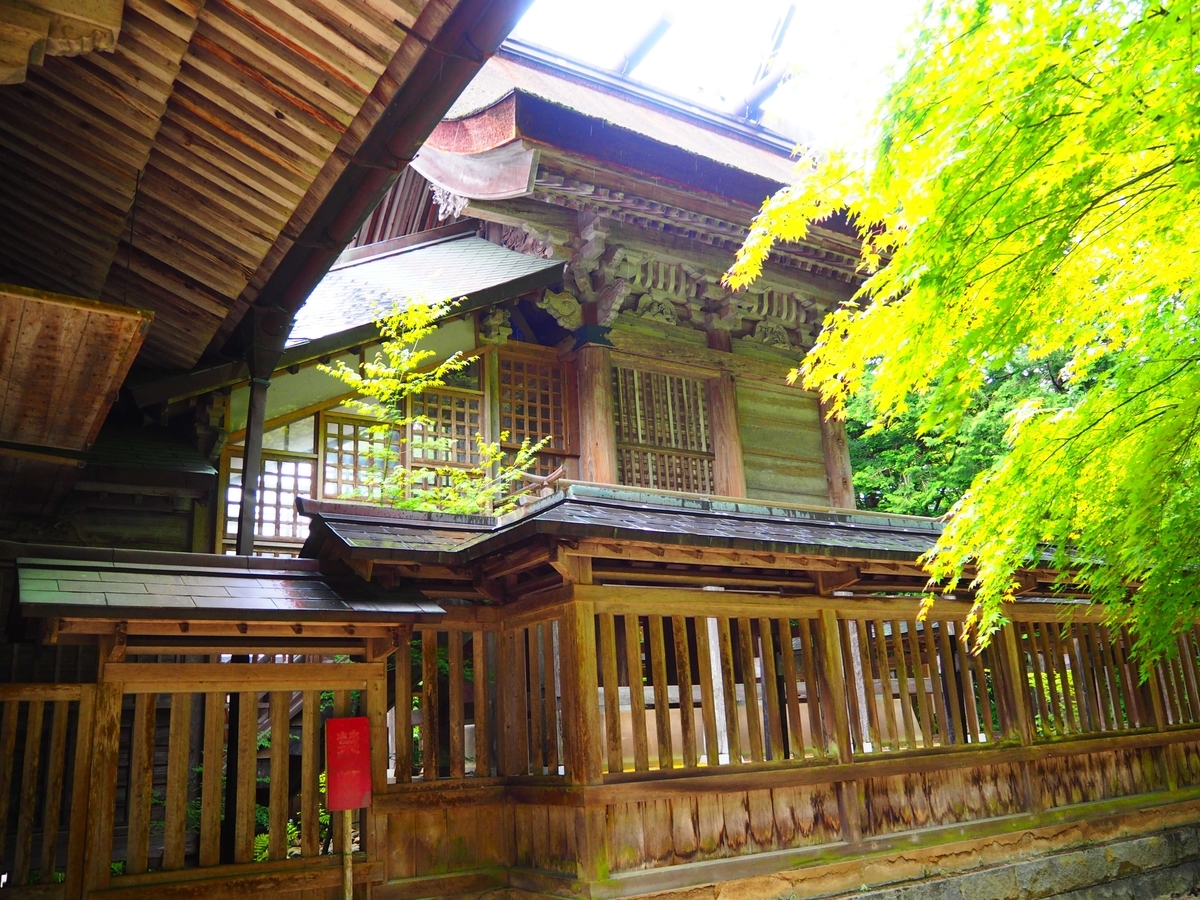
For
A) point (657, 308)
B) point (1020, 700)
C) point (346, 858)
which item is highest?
point (657, 308)

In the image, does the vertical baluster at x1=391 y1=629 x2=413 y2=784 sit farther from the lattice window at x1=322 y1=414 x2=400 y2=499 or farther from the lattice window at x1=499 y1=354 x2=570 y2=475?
the lattice window at x1=499 y1=354 x2=570 y2=475

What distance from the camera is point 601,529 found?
660 cm

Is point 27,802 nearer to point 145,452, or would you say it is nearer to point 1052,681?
point 145,452

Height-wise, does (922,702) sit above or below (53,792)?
above

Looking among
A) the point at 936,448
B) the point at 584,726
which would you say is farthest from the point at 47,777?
the point at 936,448

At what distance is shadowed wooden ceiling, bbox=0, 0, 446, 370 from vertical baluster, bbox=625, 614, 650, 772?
3.93 m

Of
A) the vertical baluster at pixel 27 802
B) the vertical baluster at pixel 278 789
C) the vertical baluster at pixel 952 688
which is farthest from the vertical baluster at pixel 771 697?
the vertical baluster at pixel 27 802

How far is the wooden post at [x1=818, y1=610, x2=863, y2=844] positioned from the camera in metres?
7.92

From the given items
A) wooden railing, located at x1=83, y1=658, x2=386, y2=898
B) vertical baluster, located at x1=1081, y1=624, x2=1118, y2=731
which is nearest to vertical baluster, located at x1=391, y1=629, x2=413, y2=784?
wooden railing, located at x1=83, y1=658, x2=386, y2=898

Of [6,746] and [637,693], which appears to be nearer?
[6,746]

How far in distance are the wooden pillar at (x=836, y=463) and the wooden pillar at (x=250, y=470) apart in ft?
27.9

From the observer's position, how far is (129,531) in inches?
360

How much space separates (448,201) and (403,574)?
6.42 metres

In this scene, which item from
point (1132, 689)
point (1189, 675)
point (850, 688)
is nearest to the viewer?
point (850, 688)
